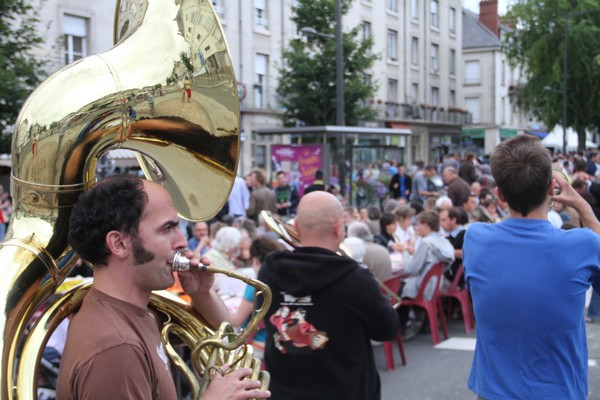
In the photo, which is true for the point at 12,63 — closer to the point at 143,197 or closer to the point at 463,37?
the point at 143,197

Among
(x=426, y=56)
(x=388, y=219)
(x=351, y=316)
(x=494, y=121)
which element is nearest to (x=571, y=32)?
(x=426, y=56)

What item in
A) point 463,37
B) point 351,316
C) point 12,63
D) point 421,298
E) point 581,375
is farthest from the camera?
point 463,37

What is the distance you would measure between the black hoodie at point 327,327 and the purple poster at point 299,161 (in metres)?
10.2

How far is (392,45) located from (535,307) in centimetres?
3237

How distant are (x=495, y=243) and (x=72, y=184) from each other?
1415mm

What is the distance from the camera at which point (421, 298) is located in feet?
20.4

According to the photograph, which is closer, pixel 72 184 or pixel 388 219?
pixel 72 184

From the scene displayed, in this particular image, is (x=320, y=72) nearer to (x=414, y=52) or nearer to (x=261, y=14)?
(x=261, y=14)

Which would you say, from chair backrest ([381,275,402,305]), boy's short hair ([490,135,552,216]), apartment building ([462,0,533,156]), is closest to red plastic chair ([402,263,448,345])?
chair backrest ([381,275,402,305])

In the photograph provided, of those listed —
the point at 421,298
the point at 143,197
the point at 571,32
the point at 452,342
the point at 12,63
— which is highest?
the point at 571,32

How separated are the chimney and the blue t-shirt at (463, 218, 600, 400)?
44.9 meters

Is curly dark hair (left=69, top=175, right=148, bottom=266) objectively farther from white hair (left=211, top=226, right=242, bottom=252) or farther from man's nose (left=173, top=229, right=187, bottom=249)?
white hair (left=211, top=226, right=242, bottom=252)

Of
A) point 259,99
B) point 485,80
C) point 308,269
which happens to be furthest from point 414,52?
point 308,269

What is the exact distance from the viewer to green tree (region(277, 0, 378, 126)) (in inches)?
748
